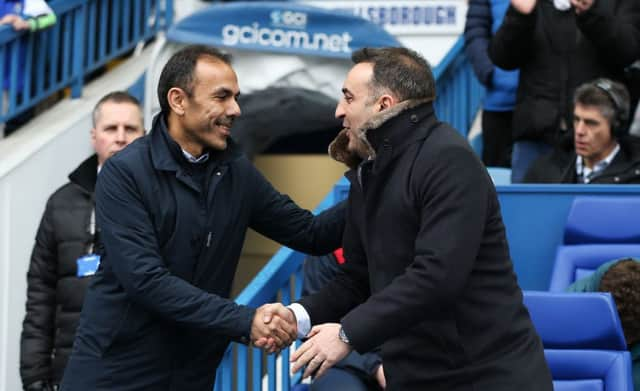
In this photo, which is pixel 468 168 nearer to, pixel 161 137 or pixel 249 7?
pixel 161 137

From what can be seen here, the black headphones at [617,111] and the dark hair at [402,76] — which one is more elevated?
the dark hair at [402,76]

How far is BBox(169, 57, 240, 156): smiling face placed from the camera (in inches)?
128

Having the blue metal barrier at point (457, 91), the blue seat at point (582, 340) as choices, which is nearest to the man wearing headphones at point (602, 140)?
the blue metal barrier at point (457, 91)

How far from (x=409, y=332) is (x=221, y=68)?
1081 millimetres

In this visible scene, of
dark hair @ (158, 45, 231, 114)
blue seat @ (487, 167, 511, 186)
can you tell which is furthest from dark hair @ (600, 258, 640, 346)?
blue seat @ (487, 167, 511, 186)

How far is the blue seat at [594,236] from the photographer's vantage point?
4.43 meters

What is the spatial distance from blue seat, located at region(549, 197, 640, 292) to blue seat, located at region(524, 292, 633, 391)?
87 centimetres

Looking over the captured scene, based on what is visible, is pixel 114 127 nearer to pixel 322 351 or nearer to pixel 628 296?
pixel 322 351

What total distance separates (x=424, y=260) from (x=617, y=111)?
9.27 feet

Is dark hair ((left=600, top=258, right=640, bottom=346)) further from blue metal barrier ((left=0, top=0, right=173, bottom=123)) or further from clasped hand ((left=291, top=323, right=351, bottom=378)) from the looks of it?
blue metal barrier ((left=0, top=0, right=173, bottom=123))

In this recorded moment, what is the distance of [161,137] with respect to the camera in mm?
3221

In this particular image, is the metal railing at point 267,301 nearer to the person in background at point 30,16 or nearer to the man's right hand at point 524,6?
the man's right hand at point 524,6

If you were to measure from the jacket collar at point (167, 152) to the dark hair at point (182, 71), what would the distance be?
8cm

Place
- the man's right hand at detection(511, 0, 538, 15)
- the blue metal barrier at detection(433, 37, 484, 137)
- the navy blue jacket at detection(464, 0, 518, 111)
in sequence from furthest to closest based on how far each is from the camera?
the blue metal barrier at detection(433, 37, 484, 137) → the navy blue jacket at detection(464, 0, 518, 111) → the man's right hand at detection(511, 0, 538, 15)
